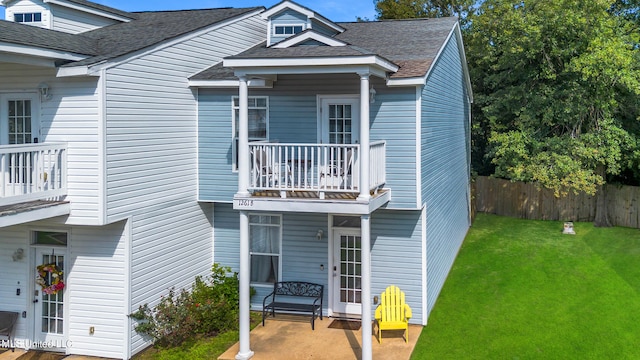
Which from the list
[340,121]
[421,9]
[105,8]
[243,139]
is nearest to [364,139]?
[243,139]

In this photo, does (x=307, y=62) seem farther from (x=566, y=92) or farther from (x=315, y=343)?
(x=566, y=92)

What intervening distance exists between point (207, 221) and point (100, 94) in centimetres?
483

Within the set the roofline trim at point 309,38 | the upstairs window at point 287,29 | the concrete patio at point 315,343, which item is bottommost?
the concrete patio at point 315,343

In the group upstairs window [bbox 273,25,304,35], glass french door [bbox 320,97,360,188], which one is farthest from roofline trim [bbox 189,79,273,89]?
upstairs window [bbox 273,25,304,35]

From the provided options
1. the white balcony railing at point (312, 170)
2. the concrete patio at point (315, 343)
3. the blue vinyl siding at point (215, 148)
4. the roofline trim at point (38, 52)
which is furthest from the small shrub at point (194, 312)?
the roofline trim at point (38, 52)

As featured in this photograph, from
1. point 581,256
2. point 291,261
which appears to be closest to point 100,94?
point 291,261

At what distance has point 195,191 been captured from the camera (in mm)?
14141

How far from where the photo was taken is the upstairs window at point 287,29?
16.5m

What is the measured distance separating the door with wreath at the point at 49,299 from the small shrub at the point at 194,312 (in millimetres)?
A: 1703

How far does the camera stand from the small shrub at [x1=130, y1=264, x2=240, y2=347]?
→ 12117 mm

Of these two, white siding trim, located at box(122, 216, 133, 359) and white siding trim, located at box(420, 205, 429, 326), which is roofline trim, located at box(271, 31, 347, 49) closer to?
white siding trim, located at box(420, 205, 429, 326)

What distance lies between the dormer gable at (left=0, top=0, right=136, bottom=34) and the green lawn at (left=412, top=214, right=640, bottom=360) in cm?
1173

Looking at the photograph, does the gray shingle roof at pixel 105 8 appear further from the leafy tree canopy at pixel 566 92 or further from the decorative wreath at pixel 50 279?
the leafy tree canopy at pixel 566 92

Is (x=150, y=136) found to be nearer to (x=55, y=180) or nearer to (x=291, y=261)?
(x=55, y=180)
